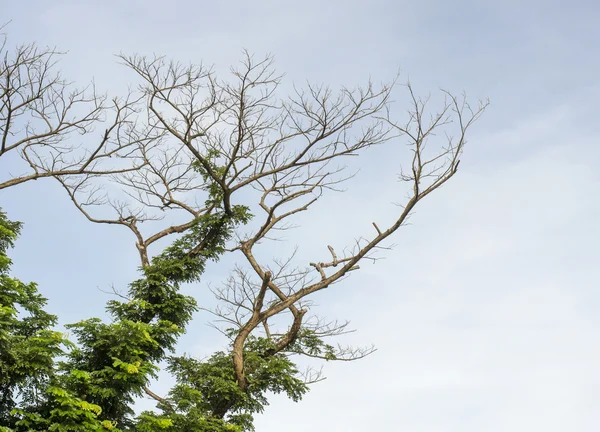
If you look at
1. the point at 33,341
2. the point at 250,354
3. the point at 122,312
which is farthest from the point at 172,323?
the point at 33,341

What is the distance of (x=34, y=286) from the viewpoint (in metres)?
12.0

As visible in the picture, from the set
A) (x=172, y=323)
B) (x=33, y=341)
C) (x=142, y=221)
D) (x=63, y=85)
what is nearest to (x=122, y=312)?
(x=172, y=323)

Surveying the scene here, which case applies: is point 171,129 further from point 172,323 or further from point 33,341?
point 33,341

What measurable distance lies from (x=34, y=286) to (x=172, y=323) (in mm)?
2922

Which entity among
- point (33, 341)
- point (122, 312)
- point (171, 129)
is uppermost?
point (171, 129)

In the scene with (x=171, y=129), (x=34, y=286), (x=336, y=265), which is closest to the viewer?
(x=34, y=286)

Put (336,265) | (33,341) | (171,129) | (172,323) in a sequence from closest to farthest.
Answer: (33,341), (172,323), (171,129), (336,265)

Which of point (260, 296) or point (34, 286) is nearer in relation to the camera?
point (34, 286)

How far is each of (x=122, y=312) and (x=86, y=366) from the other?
1792 mm

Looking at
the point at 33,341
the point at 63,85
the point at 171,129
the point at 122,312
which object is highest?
the point at 63,85

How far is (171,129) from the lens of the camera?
47.6 ft

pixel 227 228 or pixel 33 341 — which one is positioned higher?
pixel 227 228

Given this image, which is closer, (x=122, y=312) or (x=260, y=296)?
(x=122, y=312)

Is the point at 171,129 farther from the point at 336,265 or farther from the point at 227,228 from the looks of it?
the point at 336,265
